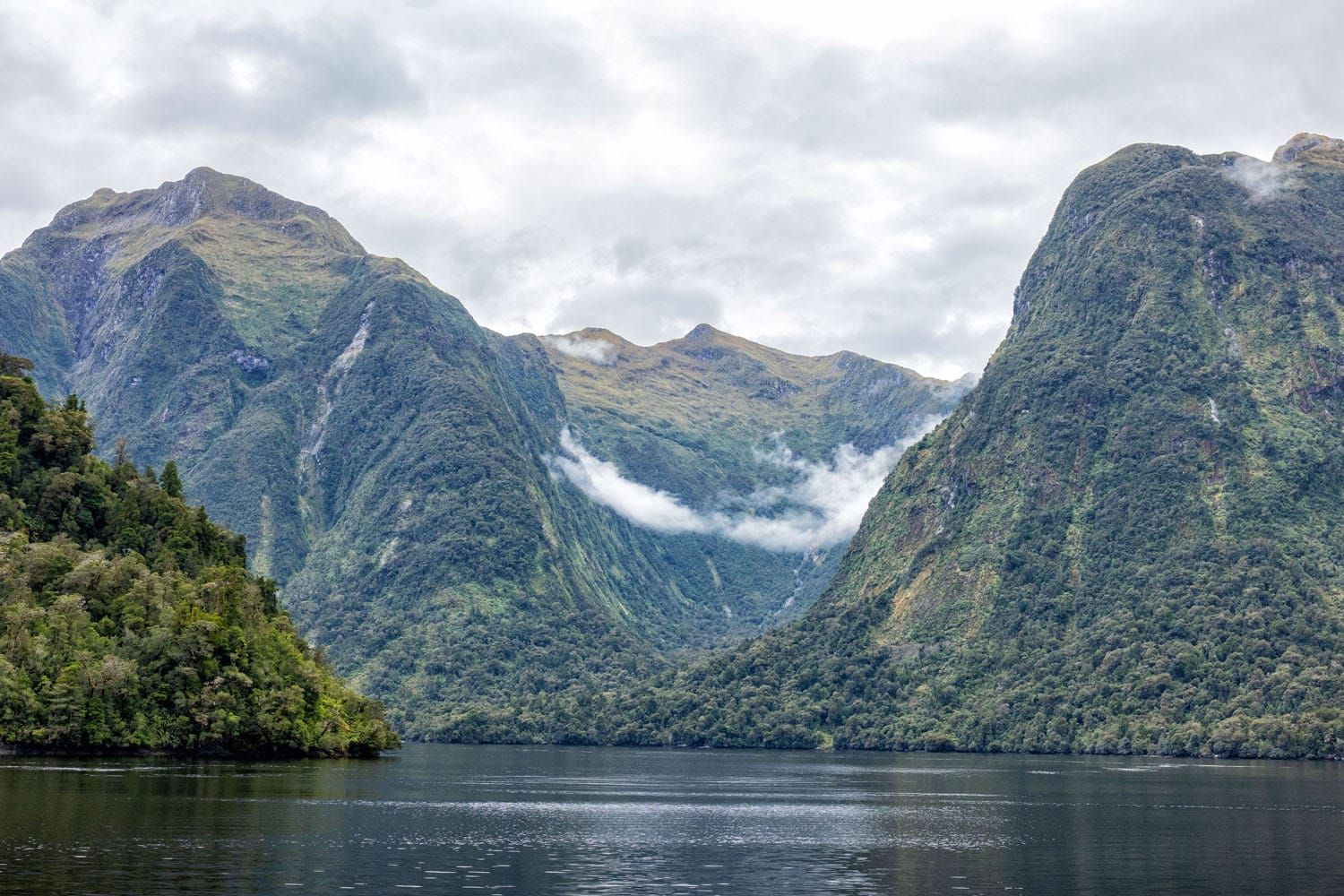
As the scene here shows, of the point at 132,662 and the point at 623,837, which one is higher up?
the point at 132,662

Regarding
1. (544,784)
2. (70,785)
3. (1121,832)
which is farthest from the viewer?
(544,784)

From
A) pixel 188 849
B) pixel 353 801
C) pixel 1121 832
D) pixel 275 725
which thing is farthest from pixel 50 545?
pixel 1121 832

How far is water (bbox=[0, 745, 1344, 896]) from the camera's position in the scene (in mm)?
74438

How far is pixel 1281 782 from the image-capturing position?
173500 millimetres

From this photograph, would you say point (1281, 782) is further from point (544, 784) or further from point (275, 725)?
point (275, 725)

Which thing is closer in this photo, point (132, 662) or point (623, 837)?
point (623, 837)

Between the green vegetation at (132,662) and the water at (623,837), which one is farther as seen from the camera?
the green vegetation at (132,662)

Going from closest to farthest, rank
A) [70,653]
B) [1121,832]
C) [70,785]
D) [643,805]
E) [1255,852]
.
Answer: [1255,852], [1121,832], [70,785], [643,805], [70,653]

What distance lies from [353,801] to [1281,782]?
105644 mm

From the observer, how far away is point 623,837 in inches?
4031

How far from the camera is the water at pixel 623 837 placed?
74.4m

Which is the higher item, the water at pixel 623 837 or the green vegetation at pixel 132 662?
the green vegetation at pixel 132 662

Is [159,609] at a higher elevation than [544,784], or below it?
higher

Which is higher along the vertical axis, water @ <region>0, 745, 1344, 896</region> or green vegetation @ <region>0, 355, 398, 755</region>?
green vegetation @ <region>0, 355, 398, 755</region>
